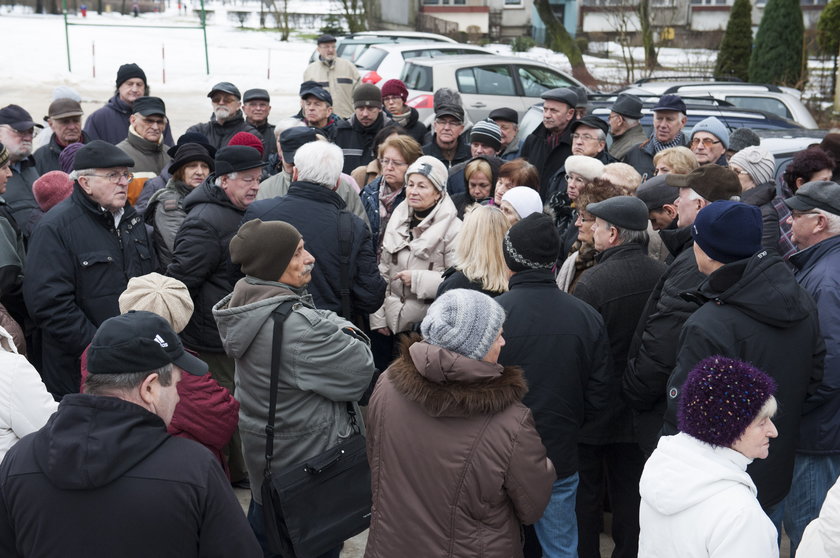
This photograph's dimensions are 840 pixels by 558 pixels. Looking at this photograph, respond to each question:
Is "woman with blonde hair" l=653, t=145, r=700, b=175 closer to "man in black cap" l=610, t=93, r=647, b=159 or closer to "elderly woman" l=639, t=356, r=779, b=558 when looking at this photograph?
"man in black cap" l=610, t=93, r=647, b=159

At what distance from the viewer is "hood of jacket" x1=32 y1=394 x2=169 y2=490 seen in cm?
234

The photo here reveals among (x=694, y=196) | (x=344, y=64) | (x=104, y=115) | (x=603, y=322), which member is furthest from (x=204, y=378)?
(x=344, y=64)

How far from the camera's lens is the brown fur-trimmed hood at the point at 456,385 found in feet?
9.89

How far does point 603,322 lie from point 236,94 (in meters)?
5.42

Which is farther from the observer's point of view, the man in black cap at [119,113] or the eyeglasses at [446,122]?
the man in black cap at [119,113]

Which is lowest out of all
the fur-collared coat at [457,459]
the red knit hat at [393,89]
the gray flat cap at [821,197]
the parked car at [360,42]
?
the fur-collared coat at [457,459]

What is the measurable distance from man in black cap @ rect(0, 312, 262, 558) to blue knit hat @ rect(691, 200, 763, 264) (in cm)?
227

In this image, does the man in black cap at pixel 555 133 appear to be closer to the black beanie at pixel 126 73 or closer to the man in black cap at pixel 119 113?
the man in black cap at pixel 119 113

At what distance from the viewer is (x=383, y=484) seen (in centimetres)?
320

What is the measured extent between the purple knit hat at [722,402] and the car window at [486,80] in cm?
1087

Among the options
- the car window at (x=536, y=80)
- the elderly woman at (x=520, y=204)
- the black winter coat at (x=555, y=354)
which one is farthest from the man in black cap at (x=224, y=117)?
the car window at (x=536, y=80)

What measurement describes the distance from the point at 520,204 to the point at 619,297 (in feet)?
3.82

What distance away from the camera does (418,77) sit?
13.1 metres

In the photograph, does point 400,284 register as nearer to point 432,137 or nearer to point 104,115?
point 432,137
